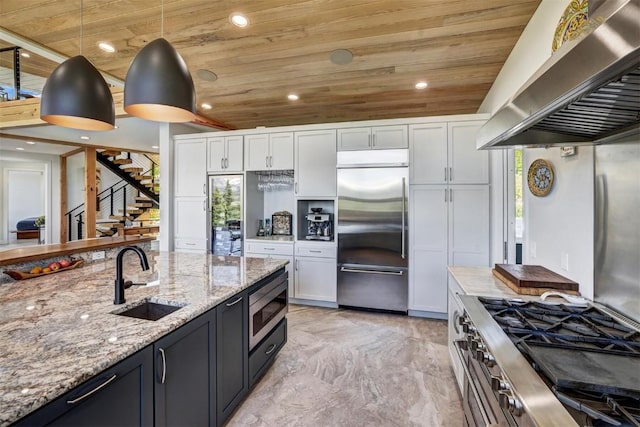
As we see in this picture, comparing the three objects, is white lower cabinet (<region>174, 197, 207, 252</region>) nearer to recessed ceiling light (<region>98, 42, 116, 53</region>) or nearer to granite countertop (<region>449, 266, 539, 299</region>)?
recessed ceiling light (<region>98, 42, 116, 53</region>)

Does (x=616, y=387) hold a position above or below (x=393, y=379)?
above

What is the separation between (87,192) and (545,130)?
28.2ft

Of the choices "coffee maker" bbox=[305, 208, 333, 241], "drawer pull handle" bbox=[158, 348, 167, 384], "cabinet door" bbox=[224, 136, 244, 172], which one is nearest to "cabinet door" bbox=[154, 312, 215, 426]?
"drawer pull handle" bbox=[158, 348, 167, 384]

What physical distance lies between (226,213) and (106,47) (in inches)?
90.7

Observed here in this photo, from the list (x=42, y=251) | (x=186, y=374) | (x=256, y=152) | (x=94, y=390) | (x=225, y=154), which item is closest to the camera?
(x=94, y=390)

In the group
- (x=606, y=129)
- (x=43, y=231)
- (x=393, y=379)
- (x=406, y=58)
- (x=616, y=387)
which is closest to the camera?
(x=616, y=387)

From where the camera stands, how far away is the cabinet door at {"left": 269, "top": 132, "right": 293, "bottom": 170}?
13.0 ft

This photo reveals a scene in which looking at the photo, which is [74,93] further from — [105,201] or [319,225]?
[105,201]

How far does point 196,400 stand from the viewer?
4.66 ft

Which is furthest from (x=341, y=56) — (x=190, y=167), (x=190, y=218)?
(x=190, y=218)

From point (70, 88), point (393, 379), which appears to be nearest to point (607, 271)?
point (393, 379)

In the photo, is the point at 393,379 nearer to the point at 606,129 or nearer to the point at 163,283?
the point at 163,283

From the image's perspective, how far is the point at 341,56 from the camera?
9.27 feet

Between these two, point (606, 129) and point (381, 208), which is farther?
point (381, 208)
